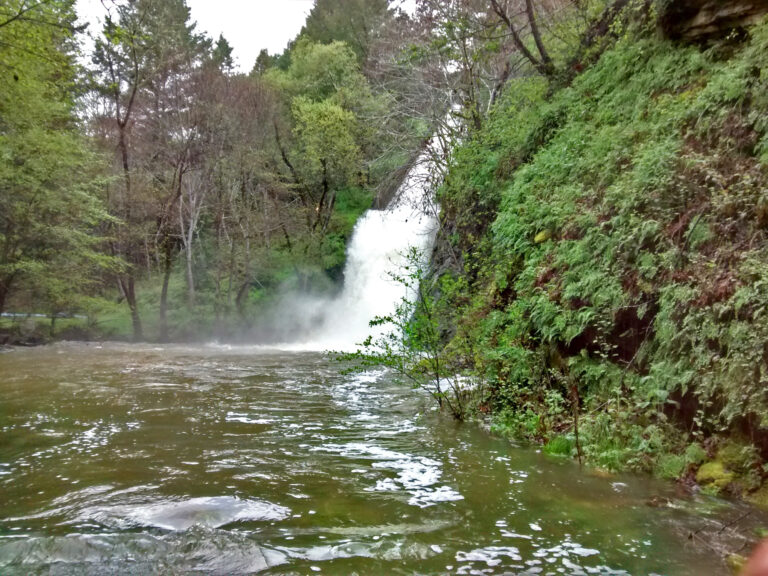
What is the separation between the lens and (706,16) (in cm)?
885

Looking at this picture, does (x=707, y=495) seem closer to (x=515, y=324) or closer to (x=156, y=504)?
(x=515, y=324)

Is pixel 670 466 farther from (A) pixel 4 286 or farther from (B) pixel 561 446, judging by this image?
(A) pixel 4 286

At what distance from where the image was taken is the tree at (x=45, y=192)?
1922 centimetres

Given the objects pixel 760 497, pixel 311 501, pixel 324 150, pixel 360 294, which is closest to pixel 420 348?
pixel 311 501

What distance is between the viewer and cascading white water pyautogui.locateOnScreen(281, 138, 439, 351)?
82.4 feet

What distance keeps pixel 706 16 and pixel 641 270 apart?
485 cm

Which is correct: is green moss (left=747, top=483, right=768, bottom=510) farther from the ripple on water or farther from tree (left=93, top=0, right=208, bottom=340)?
tree (left=93, top=0, right=208, bottom=340)

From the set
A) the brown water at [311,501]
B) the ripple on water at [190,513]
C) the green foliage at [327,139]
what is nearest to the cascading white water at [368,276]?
the green foliage at [327,139]

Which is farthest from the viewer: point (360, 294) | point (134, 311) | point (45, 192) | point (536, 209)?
point (360, 294)

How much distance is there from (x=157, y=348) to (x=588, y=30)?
18.1 metres

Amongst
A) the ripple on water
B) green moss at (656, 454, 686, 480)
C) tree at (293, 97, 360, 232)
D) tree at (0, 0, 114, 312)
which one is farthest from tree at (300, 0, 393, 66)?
the ripple on water

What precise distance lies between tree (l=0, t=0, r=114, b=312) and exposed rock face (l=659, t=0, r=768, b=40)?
17.1 meters

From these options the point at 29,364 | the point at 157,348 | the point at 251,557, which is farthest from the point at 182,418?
the point at 157,348

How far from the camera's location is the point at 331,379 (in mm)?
13047
